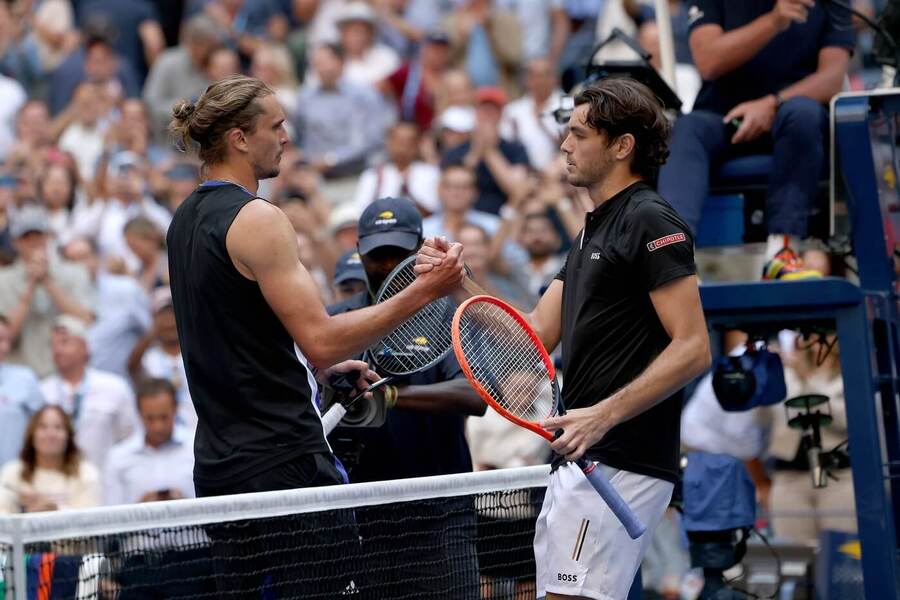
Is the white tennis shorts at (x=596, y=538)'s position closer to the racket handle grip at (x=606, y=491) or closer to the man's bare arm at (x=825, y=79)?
the racket handle grip at (x=606, y=491)

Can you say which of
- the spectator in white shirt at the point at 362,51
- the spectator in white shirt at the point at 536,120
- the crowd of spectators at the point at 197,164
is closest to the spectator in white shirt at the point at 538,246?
the crowd of spectators at the point at 197,164

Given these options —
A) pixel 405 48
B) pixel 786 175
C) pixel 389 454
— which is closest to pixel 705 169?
pixel 786 175

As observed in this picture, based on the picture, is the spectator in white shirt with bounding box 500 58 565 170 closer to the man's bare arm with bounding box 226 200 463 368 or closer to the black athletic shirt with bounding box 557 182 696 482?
the black athletic shirt with bounding box 557 182 696 482

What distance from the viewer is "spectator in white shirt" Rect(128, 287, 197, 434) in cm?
1020

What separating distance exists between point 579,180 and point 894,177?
2131 mm

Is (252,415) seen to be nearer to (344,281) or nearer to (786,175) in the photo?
(344,281)

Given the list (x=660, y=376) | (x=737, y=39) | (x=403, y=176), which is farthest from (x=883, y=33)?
(x=403, y=176)

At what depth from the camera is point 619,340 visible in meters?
4.39

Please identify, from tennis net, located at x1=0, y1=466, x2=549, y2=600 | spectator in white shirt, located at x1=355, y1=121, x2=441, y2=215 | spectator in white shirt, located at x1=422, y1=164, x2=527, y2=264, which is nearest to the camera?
tennis net, located at x1=0, y1=466, x2=549, y2=600

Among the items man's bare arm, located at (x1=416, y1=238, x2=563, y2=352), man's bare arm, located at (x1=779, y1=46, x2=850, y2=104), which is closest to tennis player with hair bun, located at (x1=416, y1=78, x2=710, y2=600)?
man's bare arm, located at (x1=416, y1=238, x2=563, y2=352)

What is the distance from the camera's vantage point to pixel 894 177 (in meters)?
6.13

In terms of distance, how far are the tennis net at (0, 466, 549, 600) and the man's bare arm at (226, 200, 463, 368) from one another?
426mm

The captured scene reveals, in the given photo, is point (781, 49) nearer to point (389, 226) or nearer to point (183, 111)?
point (389, 226)

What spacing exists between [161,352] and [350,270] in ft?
14.8
